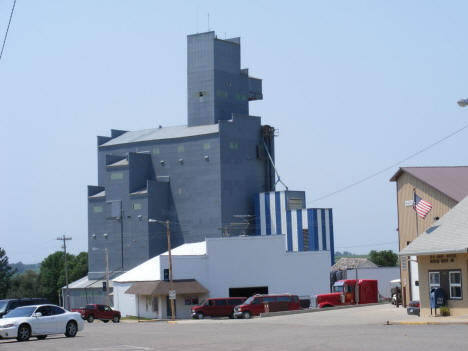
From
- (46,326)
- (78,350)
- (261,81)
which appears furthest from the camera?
(261,81)

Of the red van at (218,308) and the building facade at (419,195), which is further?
the red van at (218,308)

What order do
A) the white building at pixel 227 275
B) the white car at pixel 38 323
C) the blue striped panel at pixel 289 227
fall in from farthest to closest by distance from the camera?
the blue striped panel at pixel 289 227
the white building at pixel 227 275
the white car at pixel 38 323

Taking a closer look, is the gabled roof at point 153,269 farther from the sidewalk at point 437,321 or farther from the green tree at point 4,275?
the green tree at point 4,275

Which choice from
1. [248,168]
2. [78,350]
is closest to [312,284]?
[248,168]

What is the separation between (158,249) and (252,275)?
31168 millimetres

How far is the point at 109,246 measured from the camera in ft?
356

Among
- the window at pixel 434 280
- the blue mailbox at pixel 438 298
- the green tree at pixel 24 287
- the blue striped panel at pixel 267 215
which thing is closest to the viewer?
the blue mailbox at pixel 438 298

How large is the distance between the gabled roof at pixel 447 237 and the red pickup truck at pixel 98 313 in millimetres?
33750

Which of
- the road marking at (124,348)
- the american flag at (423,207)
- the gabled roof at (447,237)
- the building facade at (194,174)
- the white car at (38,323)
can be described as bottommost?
the road marking at (124,348)

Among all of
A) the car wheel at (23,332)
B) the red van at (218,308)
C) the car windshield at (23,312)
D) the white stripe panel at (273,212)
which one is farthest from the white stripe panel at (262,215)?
the car wheel at (23,332)

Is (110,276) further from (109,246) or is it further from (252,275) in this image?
(252,275)

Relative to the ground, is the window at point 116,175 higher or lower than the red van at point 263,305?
higher

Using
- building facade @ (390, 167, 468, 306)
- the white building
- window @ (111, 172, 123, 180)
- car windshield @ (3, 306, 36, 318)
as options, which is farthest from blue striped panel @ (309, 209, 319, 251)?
car windshield @ (3, 306, 36, 318)

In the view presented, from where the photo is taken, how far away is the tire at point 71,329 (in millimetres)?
31581
